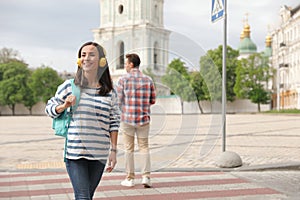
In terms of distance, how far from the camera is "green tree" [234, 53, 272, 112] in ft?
214

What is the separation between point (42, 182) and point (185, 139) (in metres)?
3.69

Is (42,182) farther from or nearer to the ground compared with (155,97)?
nearer to the ground

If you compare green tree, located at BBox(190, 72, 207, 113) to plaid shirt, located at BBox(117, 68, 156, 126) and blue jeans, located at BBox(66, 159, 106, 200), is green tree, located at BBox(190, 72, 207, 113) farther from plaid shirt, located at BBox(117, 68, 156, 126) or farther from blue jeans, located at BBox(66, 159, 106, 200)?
blue jeans, located at BBox(66, 159, 106, 200)

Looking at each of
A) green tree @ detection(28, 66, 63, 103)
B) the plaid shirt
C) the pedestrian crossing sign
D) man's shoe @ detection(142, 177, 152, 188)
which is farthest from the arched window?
green tree @ detection(28, 66, 63, 103)

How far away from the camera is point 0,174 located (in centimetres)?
874

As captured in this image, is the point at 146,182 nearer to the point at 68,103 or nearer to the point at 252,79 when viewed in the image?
the point at 68,103

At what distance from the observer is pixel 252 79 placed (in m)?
66.0

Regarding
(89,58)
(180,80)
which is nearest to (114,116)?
(89,58)

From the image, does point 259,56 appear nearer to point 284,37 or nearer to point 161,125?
point 284,37

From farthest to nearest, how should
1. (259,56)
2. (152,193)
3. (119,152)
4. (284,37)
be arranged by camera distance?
(284,37), (259,56), (152,193), (119,152)

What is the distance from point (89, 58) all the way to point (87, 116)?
0.49 metres

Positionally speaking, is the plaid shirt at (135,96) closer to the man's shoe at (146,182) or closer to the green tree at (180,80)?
the green tree at (180,80)

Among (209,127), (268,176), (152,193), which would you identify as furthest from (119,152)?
(268,176)

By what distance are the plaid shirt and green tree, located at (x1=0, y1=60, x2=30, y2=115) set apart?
63.0 m
